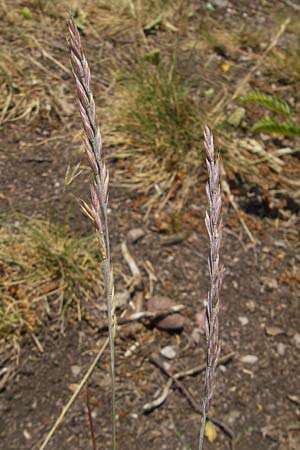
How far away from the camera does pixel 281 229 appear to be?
2.88 meters

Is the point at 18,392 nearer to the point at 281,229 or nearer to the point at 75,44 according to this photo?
the point at 281,229

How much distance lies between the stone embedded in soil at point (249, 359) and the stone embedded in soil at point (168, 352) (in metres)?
0.26

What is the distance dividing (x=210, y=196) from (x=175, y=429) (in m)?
1.53

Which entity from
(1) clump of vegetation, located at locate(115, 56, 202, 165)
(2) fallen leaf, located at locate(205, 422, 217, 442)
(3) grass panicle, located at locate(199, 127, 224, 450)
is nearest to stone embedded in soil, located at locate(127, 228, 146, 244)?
(1) clump of vegetation, located at locate(115, 56, 202, 165)

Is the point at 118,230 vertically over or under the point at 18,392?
over

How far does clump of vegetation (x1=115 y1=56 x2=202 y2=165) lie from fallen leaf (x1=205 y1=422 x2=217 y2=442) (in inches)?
49.7

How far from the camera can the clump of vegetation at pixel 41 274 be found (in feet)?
7.39

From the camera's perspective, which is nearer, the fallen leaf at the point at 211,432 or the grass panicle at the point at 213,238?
the grass panicle at the point at 213,238

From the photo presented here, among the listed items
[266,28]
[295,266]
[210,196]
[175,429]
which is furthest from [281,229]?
[210,196]

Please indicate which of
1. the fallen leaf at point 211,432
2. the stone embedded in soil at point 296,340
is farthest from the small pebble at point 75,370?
the stone embedded in soil at point 296,340

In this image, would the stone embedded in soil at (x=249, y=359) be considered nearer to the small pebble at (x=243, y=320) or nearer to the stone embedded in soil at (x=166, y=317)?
the small pebble at (x=243, y=320)

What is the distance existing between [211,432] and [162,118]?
4.94 ft

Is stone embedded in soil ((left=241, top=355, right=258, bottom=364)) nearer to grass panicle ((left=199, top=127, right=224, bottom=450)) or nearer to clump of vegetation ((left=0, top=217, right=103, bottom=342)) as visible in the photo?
clump of vegetation ((left=0, top=217, right=103, bottom=342))

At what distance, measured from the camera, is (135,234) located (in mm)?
2672
